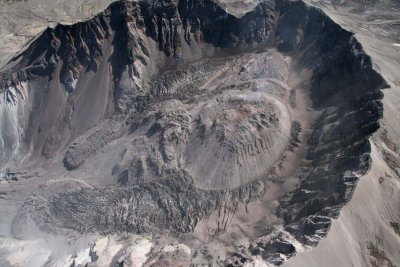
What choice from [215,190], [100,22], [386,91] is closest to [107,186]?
[215,190]

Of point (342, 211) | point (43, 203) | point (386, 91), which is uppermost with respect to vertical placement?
point (386, 91)

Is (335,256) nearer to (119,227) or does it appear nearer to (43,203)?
(119,227)

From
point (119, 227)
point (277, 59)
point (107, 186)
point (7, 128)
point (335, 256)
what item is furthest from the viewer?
point (277, 59)

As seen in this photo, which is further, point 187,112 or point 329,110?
point 187,112

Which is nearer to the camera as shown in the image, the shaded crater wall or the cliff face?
the shaded crater wall

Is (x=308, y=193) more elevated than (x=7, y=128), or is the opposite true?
(x=308, y=193)

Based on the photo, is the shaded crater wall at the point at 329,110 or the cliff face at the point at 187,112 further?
the cliff face at the point at 187,112

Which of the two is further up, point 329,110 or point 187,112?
point 329,110

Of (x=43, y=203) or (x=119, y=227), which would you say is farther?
(x=43, y=203)
